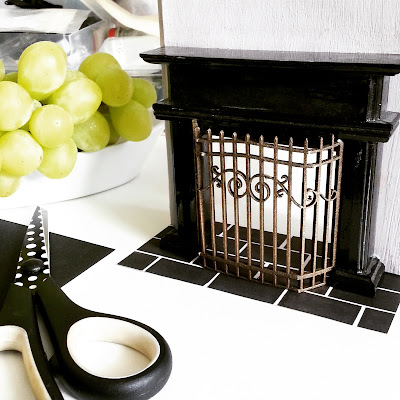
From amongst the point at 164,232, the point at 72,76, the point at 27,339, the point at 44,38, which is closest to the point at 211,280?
the point at 164,232

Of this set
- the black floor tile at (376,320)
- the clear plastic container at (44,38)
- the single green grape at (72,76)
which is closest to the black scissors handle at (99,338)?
the black floor tile at (376,320)

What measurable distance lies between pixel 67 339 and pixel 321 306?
274 millimetres

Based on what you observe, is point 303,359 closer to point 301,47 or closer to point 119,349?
point 119,349

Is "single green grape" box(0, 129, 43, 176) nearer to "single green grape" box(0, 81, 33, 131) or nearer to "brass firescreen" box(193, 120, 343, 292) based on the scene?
"single green grape" box(0, 81, 33, 131)

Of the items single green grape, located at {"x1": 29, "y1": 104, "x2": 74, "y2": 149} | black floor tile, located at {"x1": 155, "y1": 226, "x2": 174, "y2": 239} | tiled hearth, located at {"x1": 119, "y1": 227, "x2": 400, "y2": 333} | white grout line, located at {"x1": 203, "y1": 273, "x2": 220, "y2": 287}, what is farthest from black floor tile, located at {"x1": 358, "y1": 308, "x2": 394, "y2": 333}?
single green grape, located at {"x1": 29, "y1": 104, "x2": 74, "y2": 149}

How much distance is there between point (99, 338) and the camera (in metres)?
0.50

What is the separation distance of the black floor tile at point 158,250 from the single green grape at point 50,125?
0.18 metres

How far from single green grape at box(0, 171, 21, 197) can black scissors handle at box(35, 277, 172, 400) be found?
0.75ft

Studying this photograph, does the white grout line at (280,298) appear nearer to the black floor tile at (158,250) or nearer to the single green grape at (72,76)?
the black floor tile at (158,250)

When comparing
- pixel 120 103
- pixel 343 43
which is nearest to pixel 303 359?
pixel 343 43

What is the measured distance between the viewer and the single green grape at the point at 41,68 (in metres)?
0.68

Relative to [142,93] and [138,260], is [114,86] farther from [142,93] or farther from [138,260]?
[138,260]

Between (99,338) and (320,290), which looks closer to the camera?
(99,338)

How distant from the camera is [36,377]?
0.43m
